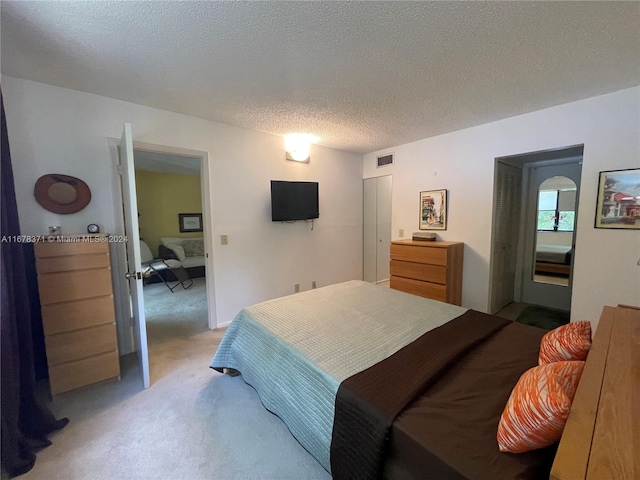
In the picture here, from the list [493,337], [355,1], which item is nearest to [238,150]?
[355,1]

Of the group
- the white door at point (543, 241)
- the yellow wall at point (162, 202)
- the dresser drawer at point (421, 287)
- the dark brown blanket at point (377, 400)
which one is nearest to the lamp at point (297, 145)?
the dresser drawer at point (421, 287)

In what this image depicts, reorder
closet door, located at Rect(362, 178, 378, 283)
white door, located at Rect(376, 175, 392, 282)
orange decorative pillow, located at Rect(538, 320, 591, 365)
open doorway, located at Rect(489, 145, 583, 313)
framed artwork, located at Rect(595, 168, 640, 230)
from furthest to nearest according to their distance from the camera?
1. closet door, located at Rect(362, 178, 378, 283)
2. white door, located at Rect(376, 175, 392, 282)
3. open doorway, located at Rect(489, 145, 583, 313)
4. framed artwork, located at Rect(595, 168, 640, 230)
5. orange decorative pillow, located at Rect(538, 320, 591, 365)

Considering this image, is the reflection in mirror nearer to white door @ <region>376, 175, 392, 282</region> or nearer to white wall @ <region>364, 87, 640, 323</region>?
white wall @ <region>364, 87, 640, 323</region>

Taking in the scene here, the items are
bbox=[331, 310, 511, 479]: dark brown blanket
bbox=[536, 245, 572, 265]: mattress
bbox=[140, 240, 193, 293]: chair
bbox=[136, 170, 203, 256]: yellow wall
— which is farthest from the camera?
bbox=[136, 170, 203, 256]: yellow wall

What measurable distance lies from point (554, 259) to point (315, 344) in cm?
373

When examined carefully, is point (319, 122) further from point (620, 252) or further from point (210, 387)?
point (620, 252)

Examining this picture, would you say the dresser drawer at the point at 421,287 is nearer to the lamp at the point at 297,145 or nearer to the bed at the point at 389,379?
the bed at the point at 389,379

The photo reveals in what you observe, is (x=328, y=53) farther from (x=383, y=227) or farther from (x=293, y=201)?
(x=383, y=227)

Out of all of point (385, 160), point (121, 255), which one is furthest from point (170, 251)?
point (385, 160)

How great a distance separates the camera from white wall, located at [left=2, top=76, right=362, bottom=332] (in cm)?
204

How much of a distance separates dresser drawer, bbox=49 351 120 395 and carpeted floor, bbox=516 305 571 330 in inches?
170

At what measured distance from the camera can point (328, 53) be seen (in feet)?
5.49

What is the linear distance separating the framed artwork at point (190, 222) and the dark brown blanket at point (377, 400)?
613 cm

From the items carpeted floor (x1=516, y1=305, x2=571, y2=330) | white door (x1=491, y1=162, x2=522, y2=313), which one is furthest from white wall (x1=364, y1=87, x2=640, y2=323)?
carpeted floor (x1=516, y1=305, x2=571, y2=330)
